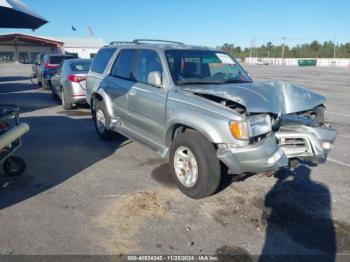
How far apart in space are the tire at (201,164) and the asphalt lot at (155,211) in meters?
0.16

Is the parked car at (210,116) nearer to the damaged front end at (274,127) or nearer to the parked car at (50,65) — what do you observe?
the damaged front end at (274,127)

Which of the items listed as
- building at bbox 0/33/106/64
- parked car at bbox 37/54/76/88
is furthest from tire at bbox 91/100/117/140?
building at bbox 0/33/106/64

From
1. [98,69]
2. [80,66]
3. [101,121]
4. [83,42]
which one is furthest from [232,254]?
[83,42]

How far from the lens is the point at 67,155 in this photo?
5.97 metres

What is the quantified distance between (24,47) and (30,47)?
114 centimetres

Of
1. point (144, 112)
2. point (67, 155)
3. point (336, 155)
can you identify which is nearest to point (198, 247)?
point (144, 112)

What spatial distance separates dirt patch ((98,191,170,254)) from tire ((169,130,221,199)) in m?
0.40

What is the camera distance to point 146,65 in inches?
210

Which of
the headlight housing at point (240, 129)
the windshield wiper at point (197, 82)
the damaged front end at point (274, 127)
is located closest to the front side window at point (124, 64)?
the windshield wiper at point (197, 82)

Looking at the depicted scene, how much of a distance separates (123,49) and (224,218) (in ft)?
12.4

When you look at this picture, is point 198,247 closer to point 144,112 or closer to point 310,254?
point 310,254

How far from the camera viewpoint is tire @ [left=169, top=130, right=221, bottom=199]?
3863 millimetres

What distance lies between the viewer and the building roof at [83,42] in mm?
58969

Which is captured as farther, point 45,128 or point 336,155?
point 45,128
